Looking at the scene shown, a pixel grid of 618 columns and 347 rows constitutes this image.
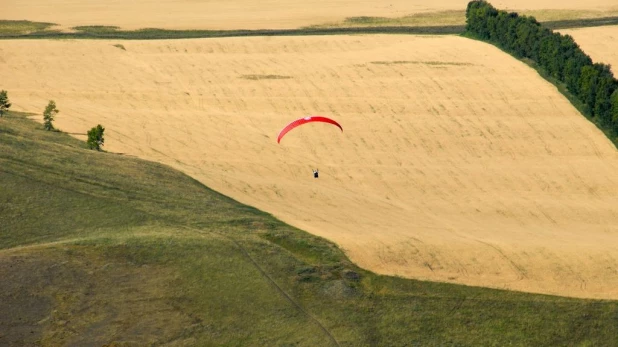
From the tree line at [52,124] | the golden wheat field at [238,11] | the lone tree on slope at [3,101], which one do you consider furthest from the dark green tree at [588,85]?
the lone tree on slope at [3,101]

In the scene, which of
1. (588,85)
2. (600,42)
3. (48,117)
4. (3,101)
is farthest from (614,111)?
(3,101)

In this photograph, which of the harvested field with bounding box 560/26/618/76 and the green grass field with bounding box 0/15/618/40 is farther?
the green grass field with bounding box 0/15/618/40

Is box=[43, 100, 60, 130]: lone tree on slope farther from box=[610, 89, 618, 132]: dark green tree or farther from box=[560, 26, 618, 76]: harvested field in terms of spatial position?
box=[560, 26, 618, 76]: harvested field

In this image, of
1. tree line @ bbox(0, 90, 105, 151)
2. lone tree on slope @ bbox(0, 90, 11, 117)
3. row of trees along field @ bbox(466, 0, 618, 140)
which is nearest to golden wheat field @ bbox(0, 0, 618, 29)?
row of trees along field @ bbox(466, 0, 618, 140)

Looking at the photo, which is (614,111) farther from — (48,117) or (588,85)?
(48,117)

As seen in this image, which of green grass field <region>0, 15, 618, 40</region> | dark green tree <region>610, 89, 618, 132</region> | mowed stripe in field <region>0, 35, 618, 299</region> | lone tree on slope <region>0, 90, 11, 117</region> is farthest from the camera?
green grass field <region>0, 15, 618, 40</region>

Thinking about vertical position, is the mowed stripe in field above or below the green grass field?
below

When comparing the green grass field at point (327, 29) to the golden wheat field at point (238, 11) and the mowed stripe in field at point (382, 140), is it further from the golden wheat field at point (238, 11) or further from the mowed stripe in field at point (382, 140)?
the mowed stripe in field at point (382, 140)
